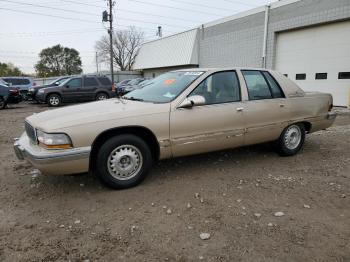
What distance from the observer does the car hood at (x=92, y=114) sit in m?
3.51

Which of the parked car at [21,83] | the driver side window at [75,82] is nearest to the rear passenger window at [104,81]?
the driver side window at [75,82]

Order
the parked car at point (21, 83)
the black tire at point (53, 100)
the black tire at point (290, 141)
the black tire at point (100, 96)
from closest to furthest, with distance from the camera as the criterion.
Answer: the black tire at point (290, 141)
the black tire at point (53, 100)
the black tire at point (100, 96)
the parked car at point (21, 83)

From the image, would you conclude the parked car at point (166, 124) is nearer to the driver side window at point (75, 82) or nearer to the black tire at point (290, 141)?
the black tire at point (290, 141)

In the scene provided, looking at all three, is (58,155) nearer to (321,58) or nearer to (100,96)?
(100,96)

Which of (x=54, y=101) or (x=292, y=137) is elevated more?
(x=292, y=137)

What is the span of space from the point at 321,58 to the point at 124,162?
13224 mm

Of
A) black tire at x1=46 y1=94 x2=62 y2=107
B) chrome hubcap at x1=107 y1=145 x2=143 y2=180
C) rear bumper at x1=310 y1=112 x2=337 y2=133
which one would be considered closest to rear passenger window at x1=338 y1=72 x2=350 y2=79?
rear bumper at x1=310 y1=112 x2=337 y2=133

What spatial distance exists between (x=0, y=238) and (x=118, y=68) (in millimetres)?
62793

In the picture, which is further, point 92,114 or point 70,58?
point 70,58

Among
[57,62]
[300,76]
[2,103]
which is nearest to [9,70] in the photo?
[57,62]

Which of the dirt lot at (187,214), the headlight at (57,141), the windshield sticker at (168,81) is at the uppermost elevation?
the windshield sticker at (168,81)

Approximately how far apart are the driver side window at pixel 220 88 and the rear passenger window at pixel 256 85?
8.9 inches

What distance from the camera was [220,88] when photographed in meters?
4.53

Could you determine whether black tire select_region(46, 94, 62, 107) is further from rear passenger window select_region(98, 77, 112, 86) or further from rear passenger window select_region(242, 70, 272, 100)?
rear passenger window select_region(242, 70, 272, 100)
